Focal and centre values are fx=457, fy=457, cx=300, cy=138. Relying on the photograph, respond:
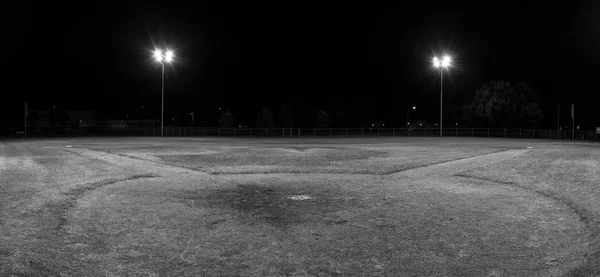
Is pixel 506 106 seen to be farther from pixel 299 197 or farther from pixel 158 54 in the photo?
pixel 299 197

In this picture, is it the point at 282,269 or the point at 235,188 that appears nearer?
the point at 282,269

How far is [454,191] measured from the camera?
11625 mm

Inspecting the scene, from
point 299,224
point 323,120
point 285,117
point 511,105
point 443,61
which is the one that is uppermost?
point 443,61

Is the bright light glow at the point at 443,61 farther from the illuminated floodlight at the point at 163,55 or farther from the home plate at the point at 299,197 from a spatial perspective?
the home plate at the point at 299,197

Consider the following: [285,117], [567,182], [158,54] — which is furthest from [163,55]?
[285,117]

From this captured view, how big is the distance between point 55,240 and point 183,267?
2432mm

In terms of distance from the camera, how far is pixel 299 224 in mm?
8125

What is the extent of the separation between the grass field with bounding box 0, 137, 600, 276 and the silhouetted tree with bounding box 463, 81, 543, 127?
5793 centimetres

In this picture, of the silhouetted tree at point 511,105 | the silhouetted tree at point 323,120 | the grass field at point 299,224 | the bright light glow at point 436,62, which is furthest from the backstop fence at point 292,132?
the grass field at point 299,224

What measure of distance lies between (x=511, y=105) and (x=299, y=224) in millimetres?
68282

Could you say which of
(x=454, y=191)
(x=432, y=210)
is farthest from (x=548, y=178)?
(x=432, y=210)

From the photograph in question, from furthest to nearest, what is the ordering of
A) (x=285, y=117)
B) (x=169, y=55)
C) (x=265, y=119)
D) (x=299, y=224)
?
(x=285, y=117) < (x=265, y=119) < (x=169, y=55) < (x=299, y=224)

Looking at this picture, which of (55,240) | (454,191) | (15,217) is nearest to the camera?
Answer: (55,240)

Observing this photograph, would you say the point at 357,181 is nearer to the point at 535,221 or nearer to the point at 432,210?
the point at 432,210
